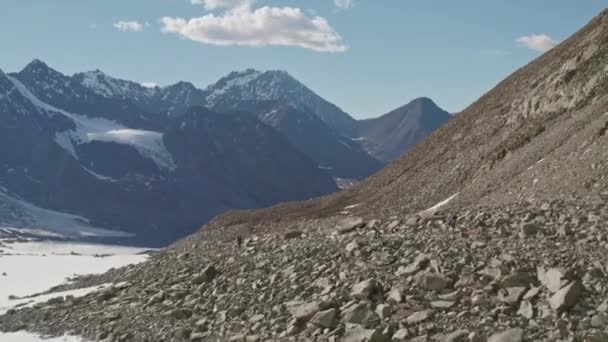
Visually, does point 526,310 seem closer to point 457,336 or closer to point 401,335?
point 457,336

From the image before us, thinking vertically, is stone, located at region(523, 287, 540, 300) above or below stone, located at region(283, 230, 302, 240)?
below

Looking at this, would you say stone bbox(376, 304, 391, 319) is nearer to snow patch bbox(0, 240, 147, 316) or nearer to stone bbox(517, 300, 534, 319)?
stone bbox(517, 300, 534, 319)

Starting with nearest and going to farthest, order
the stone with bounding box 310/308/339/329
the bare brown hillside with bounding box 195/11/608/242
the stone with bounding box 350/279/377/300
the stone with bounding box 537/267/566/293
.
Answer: the stone with bounding box 537/267/566/293 → the stone with bounding box 310/308/339/329 → the stone with bounding box 350/279/377/300 → the bare brown hillside with bounding box 195/11/608/242

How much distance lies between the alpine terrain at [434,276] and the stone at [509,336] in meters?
0.03

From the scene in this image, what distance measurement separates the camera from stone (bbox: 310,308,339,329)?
1673cm

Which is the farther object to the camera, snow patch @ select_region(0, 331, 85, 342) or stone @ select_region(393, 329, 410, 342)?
snow patch @ select_region(0, 331, 85, 342)

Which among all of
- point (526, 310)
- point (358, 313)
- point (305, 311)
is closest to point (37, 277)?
point (305, 311)

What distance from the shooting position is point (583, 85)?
131ft

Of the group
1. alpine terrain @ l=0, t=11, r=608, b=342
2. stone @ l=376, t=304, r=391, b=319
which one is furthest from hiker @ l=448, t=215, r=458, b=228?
stone @ l=376, t=304, r=391, b=319

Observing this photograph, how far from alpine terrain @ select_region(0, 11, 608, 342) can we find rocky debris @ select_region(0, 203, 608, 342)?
5 cm

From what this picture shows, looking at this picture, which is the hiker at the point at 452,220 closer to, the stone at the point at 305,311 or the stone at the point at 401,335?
the stone at the point at 305,311

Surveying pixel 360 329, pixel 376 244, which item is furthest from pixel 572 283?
pixel 376 244

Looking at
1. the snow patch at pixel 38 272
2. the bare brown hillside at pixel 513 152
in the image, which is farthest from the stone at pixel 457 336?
the snow patch at pixel 38 272

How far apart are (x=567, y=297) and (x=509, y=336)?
1.85 meters
